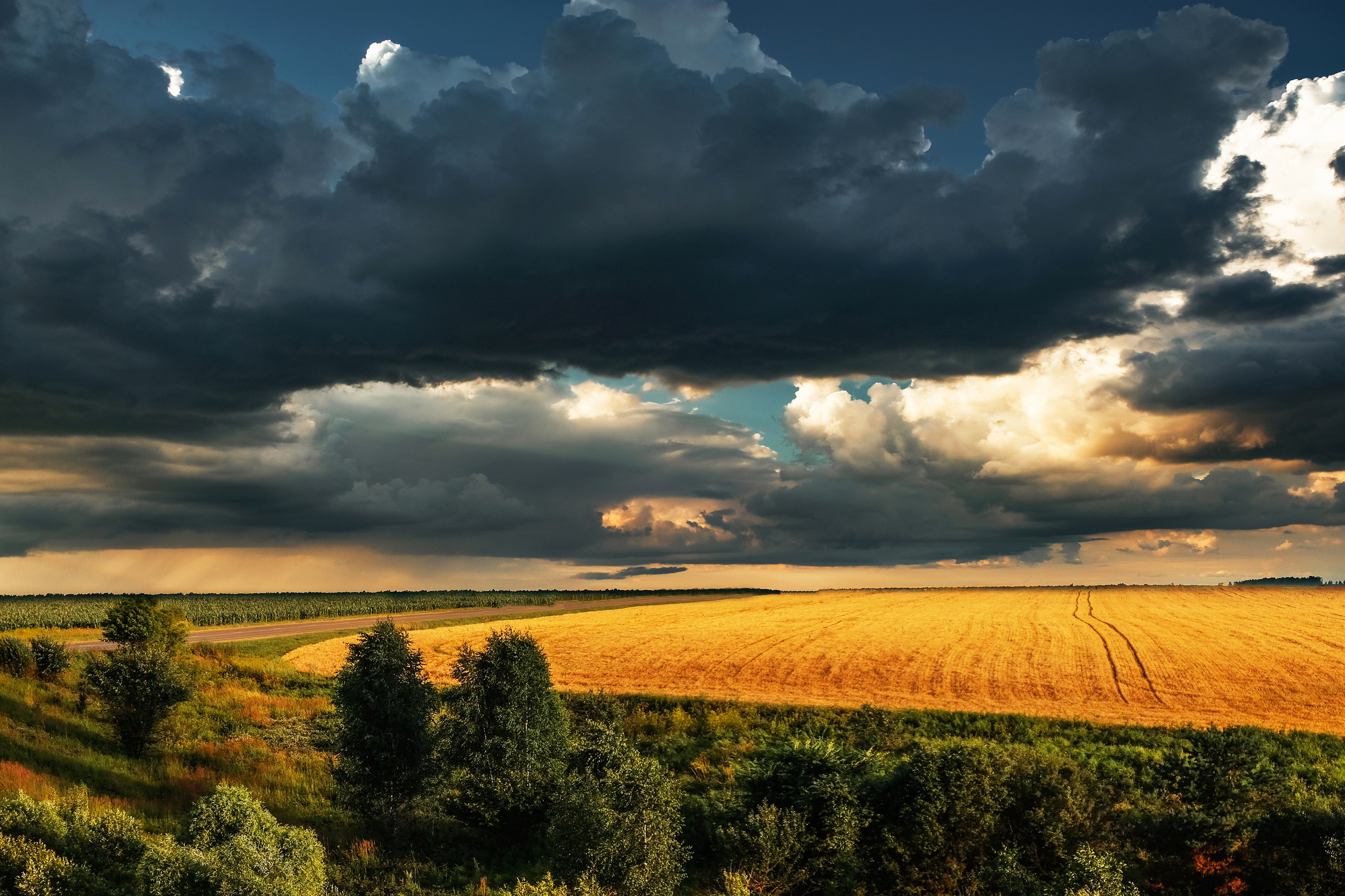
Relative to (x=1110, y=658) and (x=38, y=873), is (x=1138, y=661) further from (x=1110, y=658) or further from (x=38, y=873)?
(x=38, y=873)

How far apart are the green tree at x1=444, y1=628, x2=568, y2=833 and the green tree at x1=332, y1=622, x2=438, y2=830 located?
1.07m

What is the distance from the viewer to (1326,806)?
2109cm

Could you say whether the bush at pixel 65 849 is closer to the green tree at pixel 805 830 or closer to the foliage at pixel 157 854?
the foliage at pixel 157 854

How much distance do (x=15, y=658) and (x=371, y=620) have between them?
64.1 m

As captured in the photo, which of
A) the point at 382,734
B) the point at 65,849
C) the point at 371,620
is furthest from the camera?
the point at 371,620

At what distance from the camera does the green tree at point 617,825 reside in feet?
59.6

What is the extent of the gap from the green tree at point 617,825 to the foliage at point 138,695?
22.0 metres

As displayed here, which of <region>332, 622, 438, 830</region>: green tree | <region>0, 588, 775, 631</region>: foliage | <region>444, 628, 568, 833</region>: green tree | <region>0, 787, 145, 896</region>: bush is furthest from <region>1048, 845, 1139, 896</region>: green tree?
<region>0, 588, 775, 631</region>: foliage

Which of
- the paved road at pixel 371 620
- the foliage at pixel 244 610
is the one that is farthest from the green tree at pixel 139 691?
the foliage at pixel 244 610

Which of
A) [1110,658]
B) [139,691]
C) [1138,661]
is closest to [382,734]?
[139,691]

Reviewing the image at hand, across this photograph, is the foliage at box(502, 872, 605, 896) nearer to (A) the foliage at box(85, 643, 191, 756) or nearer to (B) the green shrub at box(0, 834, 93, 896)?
(B) the green shrub at box(0, 834, 93, 896)

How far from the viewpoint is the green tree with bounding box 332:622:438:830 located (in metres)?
25.0

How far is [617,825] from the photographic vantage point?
1842 centimetres

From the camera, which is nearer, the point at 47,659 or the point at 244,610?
the point at 47,659
